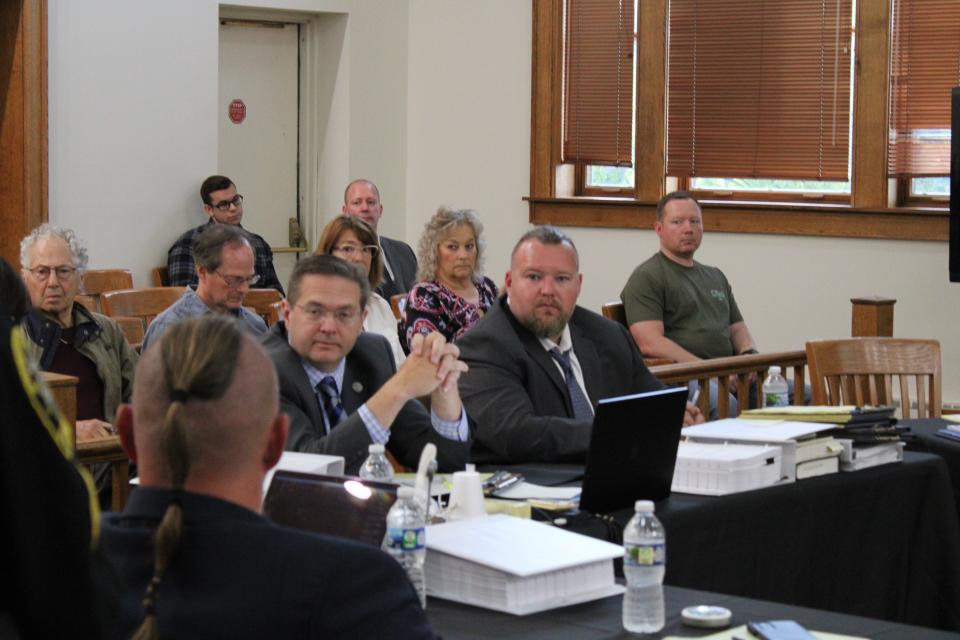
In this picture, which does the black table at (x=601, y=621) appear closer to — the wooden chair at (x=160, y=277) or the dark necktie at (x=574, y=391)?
the dark necktie at (x=574, y=391)

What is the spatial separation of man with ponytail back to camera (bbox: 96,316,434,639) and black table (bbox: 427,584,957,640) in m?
0.64

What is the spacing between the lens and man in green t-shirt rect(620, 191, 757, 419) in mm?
6598

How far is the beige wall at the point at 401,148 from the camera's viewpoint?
7723mm

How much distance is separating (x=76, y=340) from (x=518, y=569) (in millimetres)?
2890

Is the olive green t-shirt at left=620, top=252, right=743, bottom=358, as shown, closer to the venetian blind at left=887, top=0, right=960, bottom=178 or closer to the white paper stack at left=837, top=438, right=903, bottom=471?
the venetian blind at left=887, top=0, right=960, bottom=178

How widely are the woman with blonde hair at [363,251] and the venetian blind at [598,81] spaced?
2897 millimetres

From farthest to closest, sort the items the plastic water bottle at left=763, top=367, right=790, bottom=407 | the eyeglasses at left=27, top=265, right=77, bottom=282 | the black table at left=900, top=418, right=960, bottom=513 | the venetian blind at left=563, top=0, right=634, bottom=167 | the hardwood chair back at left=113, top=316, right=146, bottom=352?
the venetian blind at left=563, top=0, right=634, bottom=167 < the hardwood chair back at left=113, top=316, right=146, bottom=352 < the eyeglasses at left=27, top=265, right=77, bottom=282 < the plastic water bottle at left=763, top=367, right=790, bottom=407 < the black table at left=900, top=418, right=960, bottom=513

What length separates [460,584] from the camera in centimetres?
238

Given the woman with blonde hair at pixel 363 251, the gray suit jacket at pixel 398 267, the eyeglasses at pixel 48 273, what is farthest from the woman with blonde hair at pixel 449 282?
the eyeglasses at pixel 48 273

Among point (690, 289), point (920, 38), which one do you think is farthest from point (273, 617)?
Result: point (920, 38)

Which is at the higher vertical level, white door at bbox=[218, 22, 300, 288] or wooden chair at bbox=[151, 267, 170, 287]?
white door at bbox=[218, 22, 300, 288]

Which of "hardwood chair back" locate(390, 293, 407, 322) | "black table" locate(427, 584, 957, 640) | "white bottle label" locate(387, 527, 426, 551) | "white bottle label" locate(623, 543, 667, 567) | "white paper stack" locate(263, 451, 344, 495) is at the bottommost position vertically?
"black table" locate(427, 584, 957, 640)

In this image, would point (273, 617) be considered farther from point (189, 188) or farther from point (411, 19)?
point (411, 19)

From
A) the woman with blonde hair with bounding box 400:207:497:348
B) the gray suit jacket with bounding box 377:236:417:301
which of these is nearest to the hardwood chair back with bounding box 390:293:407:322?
the woman with blonde hair with bounding box 400:207:497:348
